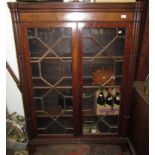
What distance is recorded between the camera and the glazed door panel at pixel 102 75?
1.73 m

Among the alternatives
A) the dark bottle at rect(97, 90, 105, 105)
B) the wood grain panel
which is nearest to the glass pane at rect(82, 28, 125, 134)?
the dark bottle at rect(97, 90, 105, 105)

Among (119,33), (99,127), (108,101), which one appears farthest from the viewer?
(99,127)

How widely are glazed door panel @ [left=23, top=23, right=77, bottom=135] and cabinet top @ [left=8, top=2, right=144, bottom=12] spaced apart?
133mm

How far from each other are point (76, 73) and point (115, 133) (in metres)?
0.85

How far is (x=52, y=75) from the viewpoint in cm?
195

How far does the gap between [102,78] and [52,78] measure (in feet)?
1.68

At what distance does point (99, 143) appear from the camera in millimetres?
2121

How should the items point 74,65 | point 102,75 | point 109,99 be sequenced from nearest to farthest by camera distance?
point 74,65, point 102,75, point 109,99

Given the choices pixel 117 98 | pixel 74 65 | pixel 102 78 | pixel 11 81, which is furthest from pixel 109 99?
pixel 11 81

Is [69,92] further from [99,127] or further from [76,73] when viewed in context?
[99,127]

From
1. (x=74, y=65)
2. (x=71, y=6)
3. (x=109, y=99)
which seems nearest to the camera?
(x=71, y=6)

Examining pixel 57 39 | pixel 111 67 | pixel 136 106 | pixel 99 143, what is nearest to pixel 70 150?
pixel 99 143

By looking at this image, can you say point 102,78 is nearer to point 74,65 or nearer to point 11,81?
point 74,65

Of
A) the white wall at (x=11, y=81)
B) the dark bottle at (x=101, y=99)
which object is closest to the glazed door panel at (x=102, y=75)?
the dark bottle at (x=101, y=99)
